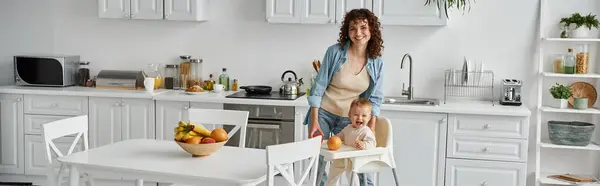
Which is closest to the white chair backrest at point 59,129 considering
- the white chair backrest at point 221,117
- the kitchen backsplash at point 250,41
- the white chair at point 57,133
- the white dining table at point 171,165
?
the white chair at point 57,133

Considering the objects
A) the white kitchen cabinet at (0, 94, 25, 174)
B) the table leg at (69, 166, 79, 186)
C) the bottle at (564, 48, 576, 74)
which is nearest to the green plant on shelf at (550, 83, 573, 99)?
the bottle at (564, 48, 576, 74)

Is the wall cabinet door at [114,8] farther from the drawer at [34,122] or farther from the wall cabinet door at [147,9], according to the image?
the drawer at [34,122]

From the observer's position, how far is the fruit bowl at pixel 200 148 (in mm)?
3428

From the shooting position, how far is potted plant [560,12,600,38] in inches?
196

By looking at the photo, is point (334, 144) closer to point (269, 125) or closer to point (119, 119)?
point (269, 125)

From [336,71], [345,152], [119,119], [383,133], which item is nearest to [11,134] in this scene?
[119,119]

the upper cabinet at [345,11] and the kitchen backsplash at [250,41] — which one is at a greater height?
the upper cabinet at [345,11]

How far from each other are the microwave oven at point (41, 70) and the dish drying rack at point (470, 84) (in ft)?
9.53

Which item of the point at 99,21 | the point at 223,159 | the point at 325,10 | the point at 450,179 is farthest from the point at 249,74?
the point at 223,159

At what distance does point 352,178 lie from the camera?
11.7 ft

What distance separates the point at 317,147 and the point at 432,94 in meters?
2.36

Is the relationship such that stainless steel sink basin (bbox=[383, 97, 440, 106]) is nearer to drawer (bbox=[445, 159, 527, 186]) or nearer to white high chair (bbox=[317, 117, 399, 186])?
drawer (bbox=[445, 159, 527, 186])

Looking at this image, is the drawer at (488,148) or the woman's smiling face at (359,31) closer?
the woman's smiling face at (359,31)

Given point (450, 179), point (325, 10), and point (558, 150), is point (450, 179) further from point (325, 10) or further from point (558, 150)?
point (325, 10)
